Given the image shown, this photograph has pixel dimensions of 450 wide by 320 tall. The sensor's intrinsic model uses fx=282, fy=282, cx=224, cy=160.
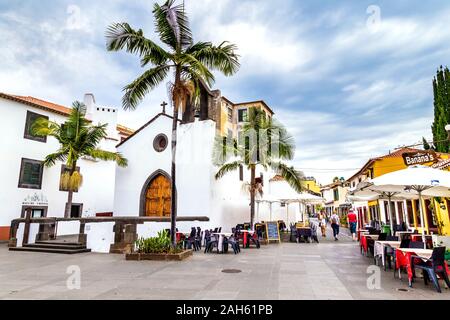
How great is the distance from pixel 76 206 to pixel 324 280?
814 inches

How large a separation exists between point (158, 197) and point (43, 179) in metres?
8.48

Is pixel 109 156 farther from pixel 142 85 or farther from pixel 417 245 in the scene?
pixel 417 245

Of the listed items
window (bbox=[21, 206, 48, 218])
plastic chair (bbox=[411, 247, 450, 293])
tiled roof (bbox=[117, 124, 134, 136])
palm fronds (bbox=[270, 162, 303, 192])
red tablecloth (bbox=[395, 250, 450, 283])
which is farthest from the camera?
tiled roof (bbox=[117, 124, 134, 136])

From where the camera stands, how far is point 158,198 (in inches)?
730

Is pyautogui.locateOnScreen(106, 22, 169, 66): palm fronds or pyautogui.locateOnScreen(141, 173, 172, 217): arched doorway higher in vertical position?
pyautogui.locateOnScreen(106, 22, 169, 66): palm fronds

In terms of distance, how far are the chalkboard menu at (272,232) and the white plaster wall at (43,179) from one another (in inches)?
598

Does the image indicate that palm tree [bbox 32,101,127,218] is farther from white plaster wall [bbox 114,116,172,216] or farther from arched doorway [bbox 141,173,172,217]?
arched doorway [bbox 141,173,172,217]

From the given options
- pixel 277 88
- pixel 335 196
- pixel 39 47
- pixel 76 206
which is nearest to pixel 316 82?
pixel 277 88

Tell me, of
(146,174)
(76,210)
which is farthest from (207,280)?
(76,210)

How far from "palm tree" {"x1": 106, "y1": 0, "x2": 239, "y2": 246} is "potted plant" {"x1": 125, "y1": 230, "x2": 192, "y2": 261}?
36cm

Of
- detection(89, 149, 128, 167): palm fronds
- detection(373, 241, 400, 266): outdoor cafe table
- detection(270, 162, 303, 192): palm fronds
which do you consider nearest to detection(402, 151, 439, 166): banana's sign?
detection(373, 241, 400, 266): outdoor cafe table

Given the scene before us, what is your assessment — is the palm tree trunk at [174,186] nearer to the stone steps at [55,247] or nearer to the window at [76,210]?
the stone steps at [55,247]

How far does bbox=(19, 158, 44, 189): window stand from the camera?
60.2 feet
